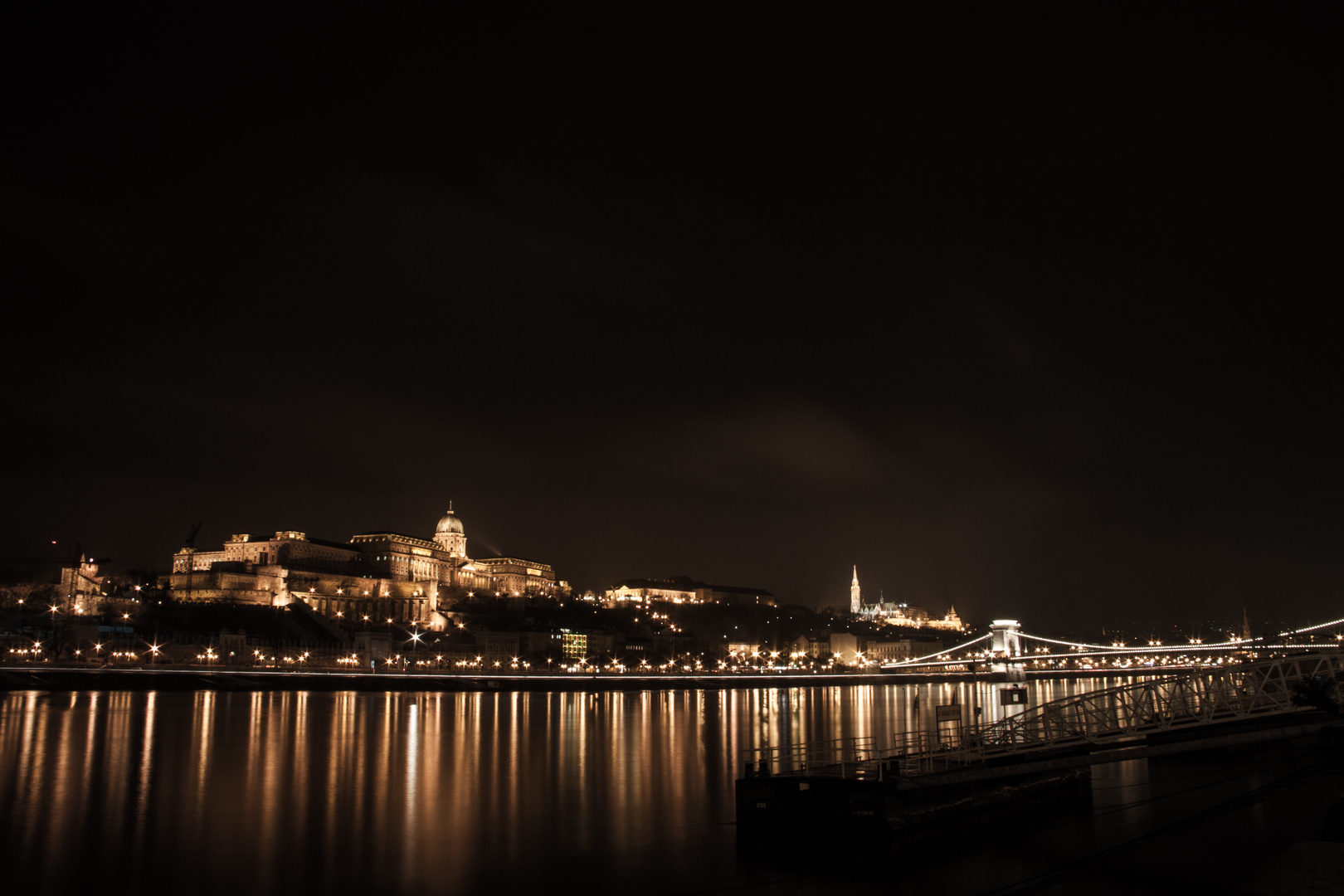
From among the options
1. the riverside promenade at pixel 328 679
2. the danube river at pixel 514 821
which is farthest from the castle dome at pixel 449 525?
the danube river at pixel 514 821

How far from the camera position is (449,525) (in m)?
170

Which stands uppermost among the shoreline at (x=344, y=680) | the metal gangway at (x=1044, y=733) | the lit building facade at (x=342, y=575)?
the lit building facade at (x=342, y=575)

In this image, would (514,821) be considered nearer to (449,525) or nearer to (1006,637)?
(1006,637)

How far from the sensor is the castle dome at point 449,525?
6688 inches

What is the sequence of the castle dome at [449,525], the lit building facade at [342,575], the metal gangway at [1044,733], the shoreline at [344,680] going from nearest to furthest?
the metal gangway at [1044,733], the shoreline at [344,680], the lit building facade at [342,575], the castle dome at [449,525]

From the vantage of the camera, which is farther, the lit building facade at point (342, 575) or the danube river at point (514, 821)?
the lit building facade at point (342, 575)

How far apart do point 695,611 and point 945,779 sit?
6021 inches

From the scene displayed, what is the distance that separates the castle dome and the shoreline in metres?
76.4

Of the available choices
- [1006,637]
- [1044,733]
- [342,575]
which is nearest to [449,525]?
[342,575]

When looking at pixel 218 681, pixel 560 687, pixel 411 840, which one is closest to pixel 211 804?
pixel 411 840

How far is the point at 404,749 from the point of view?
32.9m

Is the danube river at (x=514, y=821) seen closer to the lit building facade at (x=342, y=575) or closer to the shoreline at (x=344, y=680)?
the shoreline at (x=344, y=680)

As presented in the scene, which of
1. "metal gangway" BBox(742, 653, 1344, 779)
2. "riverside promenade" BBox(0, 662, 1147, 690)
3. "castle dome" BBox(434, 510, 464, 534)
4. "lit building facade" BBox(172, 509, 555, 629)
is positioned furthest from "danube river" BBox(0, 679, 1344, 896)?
"castle dome" BBox(434, 510, 464, 534)

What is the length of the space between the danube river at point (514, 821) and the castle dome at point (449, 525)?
432ft
